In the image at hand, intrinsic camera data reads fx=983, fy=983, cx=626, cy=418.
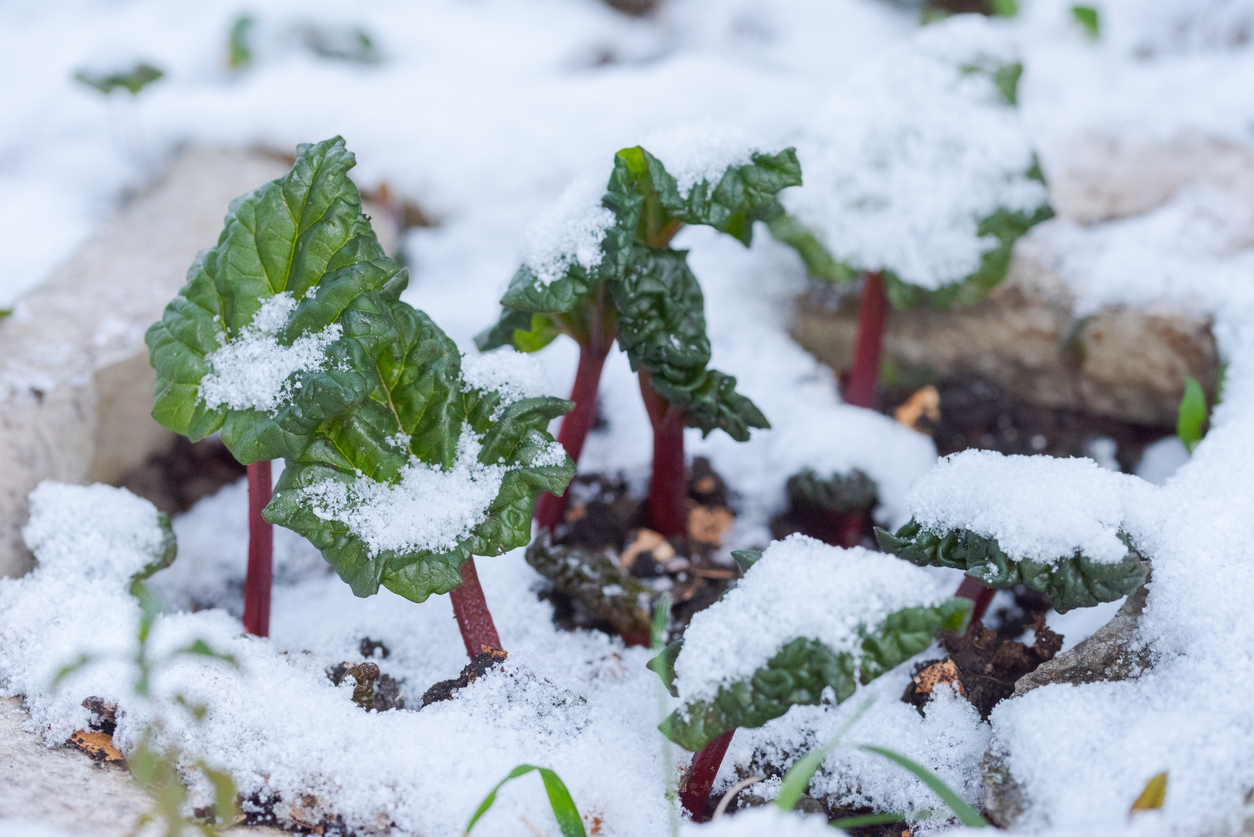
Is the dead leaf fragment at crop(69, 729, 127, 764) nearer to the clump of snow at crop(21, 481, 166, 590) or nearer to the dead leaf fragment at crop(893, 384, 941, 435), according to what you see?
the clump of snow at crop(21, 481, 166, 590)

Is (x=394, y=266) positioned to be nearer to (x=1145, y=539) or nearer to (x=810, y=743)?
(x=810, y=743)

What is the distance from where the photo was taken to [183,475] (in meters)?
2.29

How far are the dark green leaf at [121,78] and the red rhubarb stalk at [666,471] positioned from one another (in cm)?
188

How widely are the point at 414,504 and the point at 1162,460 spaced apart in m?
1.73

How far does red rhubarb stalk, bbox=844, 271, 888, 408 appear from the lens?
2248 mm

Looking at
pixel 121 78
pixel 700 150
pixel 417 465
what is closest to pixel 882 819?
pixel 417 465

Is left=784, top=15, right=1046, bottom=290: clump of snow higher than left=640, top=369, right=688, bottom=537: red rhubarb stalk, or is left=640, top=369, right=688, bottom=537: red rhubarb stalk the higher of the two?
left=784, top=15, right=1046, bottom=290: clump of snow

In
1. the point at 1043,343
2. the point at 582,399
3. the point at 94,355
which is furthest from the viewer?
the point at 1043,343

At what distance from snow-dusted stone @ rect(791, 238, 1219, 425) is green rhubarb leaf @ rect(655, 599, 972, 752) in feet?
4.76

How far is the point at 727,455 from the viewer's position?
2.31 m

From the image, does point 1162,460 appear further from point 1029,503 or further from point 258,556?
point 258,556

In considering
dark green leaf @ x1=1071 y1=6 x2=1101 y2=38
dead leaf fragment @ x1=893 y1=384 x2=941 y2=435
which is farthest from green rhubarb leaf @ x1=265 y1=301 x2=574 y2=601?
dark green leaf @ x1=1071 y1=6 x2=1101 y2=38

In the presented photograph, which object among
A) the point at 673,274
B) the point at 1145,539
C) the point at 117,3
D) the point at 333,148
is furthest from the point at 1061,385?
the point at 117,3

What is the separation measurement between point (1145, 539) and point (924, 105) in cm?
118
